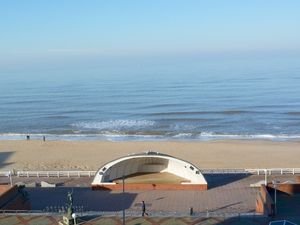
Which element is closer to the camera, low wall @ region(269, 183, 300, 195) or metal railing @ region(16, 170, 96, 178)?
low wall @ region(269, 183, 300, 195)

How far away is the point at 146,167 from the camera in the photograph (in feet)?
90.6

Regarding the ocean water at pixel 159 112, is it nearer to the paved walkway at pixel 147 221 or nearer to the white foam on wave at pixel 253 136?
the white foam on wave at pixel 253 136

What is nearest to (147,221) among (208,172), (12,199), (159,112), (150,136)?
(12,199)

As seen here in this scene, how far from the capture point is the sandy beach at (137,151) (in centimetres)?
3891

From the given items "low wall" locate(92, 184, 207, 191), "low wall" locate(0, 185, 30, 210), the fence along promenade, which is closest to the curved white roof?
"low wall" locate(92, 184, 207, 191)

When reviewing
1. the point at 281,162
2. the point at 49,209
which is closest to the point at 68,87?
the point at 281,162

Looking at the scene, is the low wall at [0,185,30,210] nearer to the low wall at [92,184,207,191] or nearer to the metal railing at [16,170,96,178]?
the low wall at [92,184,207,191]

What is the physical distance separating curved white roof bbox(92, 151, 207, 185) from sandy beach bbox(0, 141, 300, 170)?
1114 cm

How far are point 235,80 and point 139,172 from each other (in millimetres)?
85294

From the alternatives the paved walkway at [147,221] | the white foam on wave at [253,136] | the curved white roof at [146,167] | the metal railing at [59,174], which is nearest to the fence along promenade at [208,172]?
the metal railing at [59,174]

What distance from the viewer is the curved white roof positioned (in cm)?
2558

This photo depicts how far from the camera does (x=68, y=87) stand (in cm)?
11031

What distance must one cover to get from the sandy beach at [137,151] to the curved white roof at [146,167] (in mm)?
11141

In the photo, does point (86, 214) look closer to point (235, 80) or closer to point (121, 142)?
point (121, 142)
